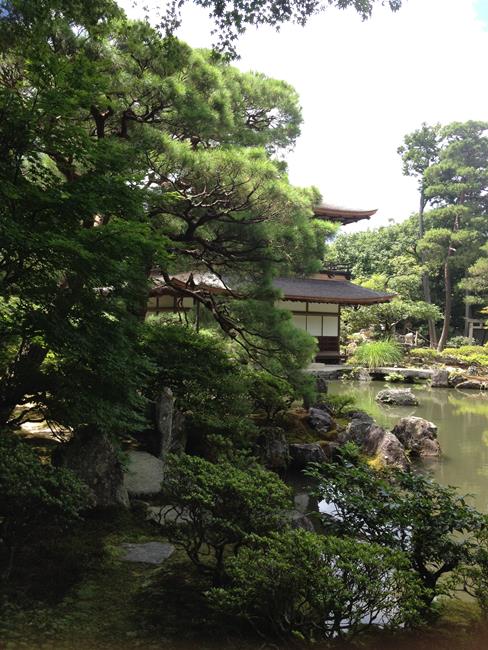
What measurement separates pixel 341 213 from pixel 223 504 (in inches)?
818

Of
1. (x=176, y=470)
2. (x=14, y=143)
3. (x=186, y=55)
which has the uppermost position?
(x=186, y=55)

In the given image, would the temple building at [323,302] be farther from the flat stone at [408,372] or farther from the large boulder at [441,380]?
the large boulder at [441,380]

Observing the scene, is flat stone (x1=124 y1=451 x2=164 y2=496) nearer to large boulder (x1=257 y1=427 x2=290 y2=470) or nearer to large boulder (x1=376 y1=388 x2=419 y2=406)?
large boulder (x1=257 y1=427 x2=290 y2=470)

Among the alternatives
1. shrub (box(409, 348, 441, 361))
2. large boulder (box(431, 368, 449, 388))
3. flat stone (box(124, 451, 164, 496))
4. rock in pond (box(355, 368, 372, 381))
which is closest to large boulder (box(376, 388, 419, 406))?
rock in pond (box(355, 368, 372, 381))

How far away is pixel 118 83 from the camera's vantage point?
6152 mm

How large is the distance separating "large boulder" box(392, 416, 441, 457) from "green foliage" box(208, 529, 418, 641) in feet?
21.7

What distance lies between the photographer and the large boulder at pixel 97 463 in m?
4.60

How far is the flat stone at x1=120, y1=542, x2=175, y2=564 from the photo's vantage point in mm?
3920

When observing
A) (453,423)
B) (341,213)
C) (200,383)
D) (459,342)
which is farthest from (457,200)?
(200,383)

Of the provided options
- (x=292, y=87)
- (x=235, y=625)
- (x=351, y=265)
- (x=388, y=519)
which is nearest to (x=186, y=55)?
(x=292, y=87)

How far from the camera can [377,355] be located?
21219 millimetres

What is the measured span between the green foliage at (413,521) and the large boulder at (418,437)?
18.7ft

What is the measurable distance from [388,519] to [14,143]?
11.5 ft

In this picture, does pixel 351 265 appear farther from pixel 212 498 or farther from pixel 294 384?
pixel 212 498
